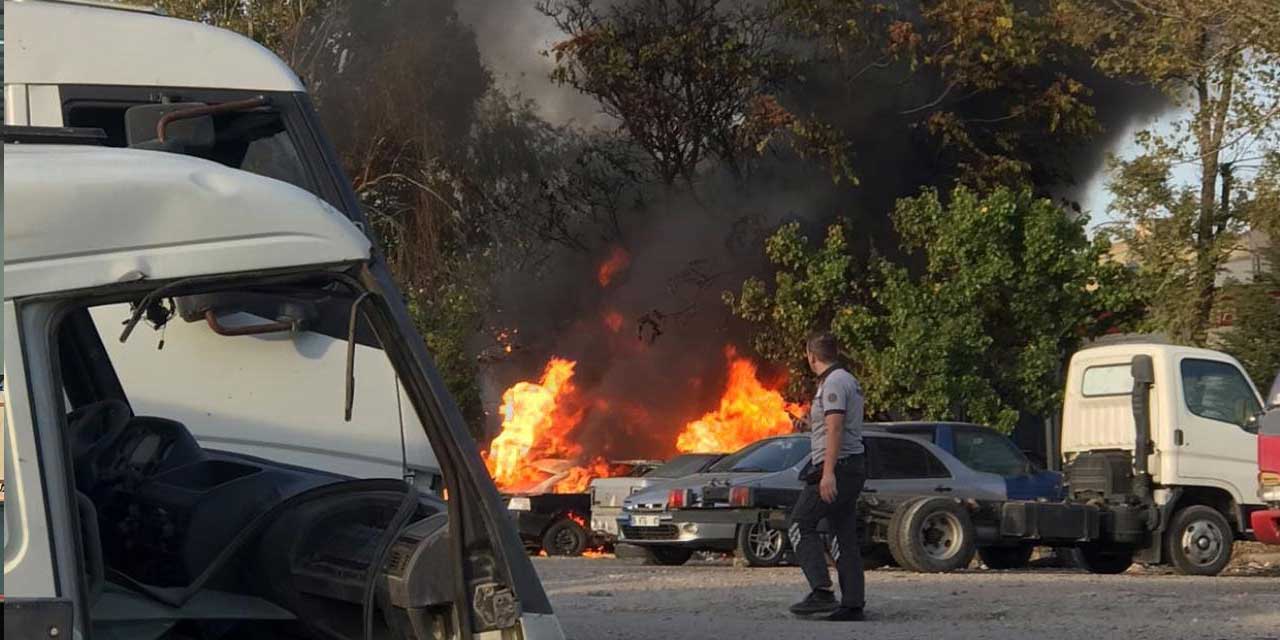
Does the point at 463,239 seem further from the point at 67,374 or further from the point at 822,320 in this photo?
the point at 67,374

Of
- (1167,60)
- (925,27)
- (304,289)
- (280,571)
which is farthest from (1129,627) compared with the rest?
(925,27)

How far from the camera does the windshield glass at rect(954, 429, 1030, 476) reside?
1870 cm

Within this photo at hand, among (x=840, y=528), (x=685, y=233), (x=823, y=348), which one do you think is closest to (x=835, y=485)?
(x=840, y=528)

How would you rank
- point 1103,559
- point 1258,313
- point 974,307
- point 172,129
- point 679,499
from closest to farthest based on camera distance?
1. point 172,129
2. point 679,499
3. point 1103,559
4. point 1258,313
5. point 974,307

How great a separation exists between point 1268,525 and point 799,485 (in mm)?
4326

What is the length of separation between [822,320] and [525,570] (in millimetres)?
23158

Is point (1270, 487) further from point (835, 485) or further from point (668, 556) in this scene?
point (668, 556)

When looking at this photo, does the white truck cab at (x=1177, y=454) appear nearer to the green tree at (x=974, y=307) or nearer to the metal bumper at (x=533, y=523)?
the metal bumper at (x=533, y=523)

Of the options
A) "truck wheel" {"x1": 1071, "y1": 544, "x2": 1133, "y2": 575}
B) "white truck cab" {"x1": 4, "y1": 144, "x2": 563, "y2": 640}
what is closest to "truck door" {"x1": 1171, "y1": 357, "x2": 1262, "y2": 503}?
"truck wheel" {"x1": 1071, "y1": 544, "x2": 1133, "y2": 575}

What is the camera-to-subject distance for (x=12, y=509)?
153 inches

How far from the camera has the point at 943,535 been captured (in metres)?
16.3

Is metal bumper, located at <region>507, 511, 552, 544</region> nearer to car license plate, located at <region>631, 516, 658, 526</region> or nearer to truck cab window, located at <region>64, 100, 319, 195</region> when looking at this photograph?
car license plate, located at <region>631, 516, 658, 526</region>

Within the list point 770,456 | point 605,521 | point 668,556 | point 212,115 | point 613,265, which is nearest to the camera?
point 212,115

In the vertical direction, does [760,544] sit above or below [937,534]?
below
